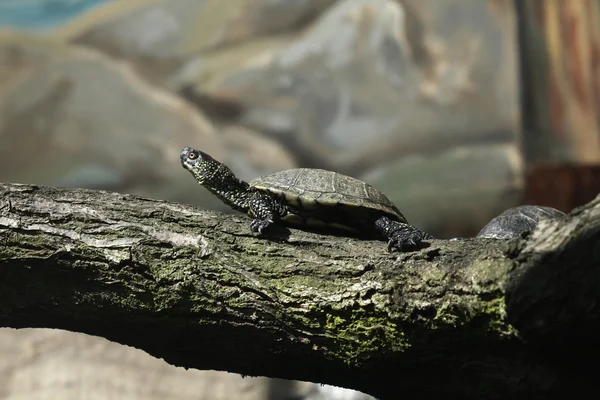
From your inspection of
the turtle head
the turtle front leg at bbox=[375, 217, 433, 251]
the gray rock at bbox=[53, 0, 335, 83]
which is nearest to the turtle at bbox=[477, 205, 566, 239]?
the turtle front leg at bbox=[375, 217, 433, 251]

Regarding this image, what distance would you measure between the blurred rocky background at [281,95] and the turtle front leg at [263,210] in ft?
12.1

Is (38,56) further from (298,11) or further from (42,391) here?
(42,391)

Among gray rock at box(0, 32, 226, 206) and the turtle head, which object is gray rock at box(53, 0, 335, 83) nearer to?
gray rock at box(0, 32, 226, 206)

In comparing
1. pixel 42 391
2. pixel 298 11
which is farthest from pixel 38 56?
pixel 42 391

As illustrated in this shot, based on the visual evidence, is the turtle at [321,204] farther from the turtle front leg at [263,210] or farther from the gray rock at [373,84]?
the gray rock at [373,84]

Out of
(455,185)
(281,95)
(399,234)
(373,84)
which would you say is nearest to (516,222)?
(399,234)

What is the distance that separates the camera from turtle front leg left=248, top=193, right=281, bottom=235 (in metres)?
1.86

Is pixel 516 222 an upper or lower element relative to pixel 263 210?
upper

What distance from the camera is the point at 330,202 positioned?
219 cm

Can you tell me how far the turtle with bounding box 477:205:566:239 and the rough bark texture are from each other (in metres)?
0.78

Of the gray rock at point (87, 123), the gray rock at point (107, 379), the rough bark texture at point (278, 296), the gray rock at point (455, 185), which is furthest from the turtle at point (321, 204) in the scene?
the gray rock at point (87, 123)

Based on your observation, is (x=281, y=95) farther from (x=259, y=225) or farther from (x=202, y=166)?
(x=259, y=225)

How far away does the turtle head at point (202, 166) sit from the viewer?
2.47 metres

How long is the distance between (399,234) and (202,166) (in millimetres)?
1057
